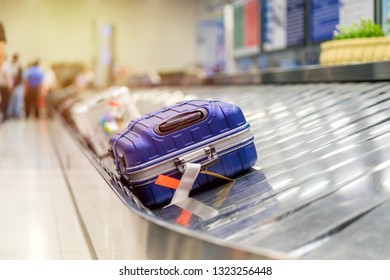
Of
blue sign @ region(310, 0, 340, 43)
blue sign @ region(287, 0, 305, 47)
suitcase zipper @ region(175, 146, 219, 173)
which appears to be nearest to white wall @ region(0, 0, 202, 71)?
blue sign @ region(287, 0, 305, 47)

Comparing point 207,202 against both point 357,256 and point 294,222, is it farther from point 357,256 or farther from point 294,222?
point 357,256

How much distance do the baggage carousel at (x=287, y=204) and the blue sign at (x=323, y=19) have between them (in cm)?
222

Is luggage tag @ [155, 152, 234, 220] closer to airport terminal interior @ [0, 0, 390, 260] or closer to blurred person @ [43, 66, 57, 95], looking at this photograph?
airport terminal interior @ [0, 0, 390, 260]

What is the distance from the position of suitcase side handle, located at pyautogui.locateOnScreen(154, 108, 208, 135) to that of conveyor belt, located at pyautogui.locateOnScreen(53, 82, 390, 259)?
28 centimetres

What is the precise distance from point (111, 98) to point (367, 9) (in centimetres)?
220

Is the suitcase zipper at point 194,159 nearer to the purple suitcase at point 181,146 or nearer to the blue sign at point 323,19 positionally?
the purple suitcase at point 181,146

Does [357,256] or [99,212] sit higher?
[357,256]

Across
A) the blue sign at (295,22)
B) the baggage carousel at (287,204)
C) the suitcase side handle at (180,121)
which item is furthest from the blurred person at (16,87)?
the blue sign at (295,22)

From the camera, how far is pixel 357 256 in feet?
4.68

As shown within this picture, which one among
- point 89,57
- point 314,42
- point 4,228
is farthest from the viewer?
point 89,57

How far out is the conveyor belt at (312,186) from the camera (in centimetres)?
160

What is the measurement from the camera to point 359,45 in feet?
13.9
